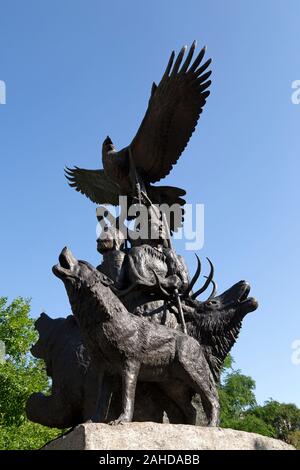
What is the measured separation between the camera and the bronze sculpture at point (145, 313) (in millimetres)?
3777

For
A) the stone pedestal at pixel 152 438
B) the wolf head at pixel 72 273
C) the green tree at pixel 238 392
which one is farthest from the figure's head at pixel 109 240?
the green tree at pixel 238 392

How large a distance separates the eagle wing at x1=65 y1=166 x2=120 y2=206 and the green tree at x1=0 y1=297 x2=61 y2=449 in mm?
9375

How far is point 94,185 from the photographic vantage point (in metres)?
7.91

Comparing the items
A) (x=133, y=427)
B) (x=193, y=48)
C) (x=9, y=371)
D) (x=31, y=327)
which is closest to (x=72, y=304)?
(x=133, y=427)

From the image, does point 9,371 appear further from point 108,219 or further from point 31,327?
point 108,219

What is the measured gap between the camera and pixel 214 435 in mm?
3414

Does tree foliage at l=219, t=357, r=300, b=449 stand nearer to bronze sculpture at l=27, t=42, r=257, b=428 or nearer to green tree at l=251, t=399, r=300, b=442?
green tree at l=251, t=399, r=300, b=442

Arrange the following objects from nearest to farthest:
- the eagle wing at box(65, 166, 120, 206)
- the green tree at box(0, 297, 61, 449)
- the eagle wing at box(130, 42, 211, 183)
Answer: the eagle wing at box(130, 42, 211, 183), the eagle wing at box(65, 166, 120, 206), the green tree at box(0, 297, 61, 449)

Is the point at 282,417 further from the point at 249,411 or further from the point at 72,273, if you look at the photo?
the point at 72,273

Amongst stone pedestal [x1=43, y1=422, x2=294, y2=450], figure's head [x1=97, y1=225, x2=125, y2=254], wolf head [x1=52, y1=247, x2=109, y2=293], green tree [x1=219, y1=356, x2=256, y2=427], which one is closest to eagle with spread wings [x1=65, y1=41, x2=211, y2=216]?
figure's head [x1=97, y1=225, x2=125, y2=254]

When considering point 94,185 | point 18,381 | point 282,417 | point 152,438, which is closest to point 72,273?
point 152,438

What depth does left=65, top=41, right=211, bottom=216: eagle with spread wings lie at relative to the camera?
636 centimetres

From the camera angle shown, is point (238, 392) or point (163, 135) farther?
point (238, 392)

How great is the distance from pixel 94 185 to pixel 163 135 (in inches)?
70.7
